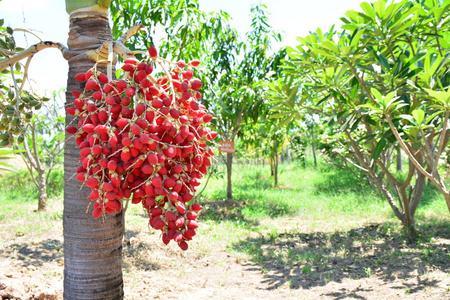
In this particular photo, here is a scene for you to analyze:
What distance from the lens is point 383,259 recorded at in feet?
12.8

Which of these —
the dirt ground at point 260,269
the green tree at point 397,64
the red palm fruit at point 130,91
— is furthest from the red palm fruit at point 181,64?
the dirt ground at point 260,269

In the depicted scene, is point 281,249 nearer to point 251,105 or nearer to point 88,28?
point 251,105

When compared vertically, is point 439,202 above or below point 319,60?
below

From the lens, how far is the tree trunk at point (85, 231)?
125cm

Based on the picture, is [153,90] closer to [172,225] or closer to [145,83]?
[145,83]

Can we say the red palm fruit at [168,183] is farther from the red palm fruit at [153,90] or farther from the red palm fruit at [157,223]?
the red palm fruit at [153,90]

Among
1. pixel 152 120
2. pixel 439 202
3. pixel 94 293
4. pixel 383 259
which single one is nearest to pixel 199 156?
pixel 152 120

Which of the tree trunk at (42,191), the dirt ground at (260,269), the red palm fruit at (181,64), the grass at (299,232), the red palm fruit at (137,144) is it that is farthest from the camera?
the tree trunk at (42,191)

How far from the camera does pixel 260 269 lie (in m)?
3.73

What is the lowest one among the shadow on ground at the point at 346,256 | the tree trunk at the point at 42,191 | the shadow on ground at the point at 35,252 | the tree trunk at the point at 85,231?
the shadow on ground at the point at 346,256

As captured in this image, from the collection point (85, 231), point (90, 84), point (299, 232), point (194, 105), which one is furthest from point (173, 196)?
point (299, 232)

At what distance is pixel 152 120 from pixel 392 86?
7.05ft

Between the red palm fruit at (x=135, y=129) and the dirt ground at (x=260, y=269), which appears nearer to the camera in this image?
the red palm fruit at (x=135, y=129)

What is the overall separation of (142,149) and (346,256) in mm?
3768
